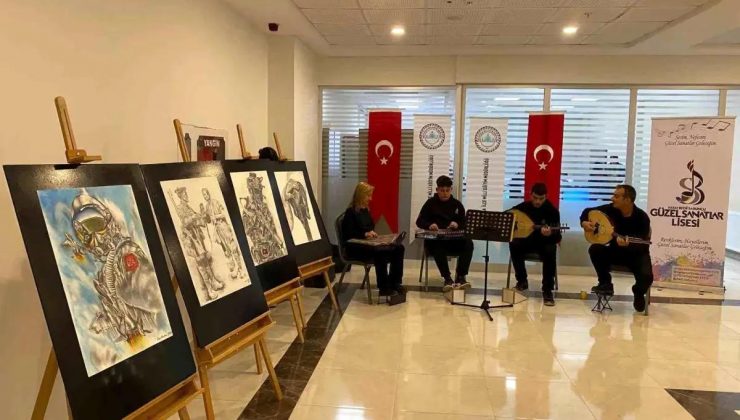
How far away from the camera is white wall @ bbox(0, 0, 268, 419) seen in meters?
2.33

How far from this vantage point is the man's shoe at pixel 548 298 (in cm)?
536

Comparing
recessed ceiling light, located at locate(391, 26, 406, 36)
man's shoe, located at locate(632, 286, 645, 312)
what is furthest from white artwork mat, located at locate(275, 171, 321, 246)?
man's shoe, located at locate(632, 286, 645, 312)

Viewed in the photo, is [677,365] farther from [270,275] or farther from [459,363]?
[270,275]

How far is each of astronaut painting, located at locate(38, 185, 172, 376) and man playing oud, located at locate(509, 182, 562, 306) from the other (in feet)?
13.8

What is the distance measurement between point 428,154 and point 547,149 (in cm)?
156

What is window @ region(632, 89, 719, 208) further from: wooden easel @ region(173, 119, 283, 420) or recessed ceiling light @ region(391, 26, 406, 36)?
wooden easel @ region(173, 119, 283, 420)

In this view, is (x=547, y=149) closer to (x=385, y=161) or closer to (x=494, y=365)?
(x=385, y=161)

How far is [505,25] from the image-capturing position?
5.29 metres

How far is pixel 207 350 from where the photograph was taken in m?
2.62

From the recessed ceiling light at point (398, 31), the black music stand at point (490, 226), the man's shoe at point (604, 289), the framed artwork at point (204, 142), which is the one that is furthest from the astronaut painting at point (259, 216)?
the man's shoe at point (604, 289)

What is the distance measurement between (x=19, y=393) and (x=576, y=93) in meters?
6.71

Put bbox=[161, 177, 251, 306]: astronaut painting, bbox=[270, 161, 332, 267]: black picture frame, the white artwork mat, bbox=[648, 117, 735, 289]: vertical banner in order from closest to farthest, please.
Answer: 1. bbox=[161, 177, 251, 306]: astronaut painting
2. bbox=[270, 161, 332, 267]: black picture frame
3. the white artwork mat
4. bbox=[648, 117, 735, 289]: vertical banner

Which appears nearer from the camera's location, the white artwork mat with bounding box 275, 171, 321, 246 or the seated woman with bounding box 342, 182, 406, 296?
the white artwork mat with bounding box 275, 171, 321, 246

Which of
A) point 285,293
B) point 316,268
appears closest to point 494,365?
point 285,293
